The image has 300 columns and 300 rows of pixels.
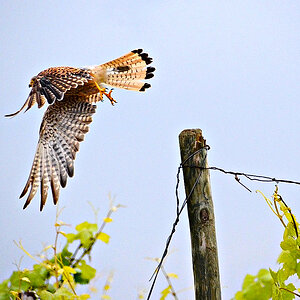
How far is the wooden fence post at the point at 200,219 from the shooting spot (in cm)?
225

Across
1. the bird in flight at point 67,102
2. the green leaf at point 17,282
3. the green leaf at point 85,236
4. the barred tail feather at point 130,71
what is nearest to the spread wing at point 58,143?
the bird in flight at point 67,102

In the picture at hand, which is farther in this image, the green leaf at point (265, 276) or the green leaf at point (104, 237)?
the green leaf at point (104, 237)

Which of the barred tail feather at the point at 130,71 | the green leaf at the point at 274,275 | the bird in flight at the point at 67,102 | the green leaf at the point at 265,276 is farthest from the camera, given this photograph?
the barred tail feather at the point at 130,71

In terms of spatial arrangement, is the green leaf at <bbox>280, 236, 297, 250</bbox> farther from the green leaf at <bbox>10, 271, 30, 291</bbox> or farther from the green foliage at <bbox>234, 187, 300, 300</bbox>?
the green leaf at <bbox>10, 271, 30, 291</bbox>

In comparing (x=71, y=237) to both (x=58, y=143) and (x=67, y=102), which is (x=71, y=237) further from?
(x=67, y=102)

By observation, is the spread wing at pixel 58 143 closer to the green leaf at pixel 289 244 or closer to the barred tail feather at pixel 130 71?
the barred tail feather at pixel 130 71

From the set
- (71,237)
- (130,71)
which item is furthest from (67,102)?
(71,237)

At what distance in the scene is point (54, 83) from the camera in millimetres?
3805

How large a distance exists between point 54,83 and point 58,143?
0.67 meters

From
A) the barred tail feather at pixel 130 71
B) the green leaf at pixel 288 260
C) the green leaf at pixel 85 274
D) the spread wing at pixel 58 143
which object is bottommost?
the green leaf at pixel 85 274

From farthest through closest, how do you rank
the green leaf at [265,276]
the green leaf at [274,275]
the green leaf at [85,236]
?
the green leaf at [85,236] → the green leaf at [265,276] → the green leaf at [274,275]

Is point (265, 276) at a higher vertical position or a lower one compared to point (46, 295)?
higher

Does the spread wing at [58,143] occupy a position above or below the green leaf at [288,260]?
above

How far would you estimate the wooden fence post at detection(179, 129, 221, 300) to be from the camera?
2.25m
